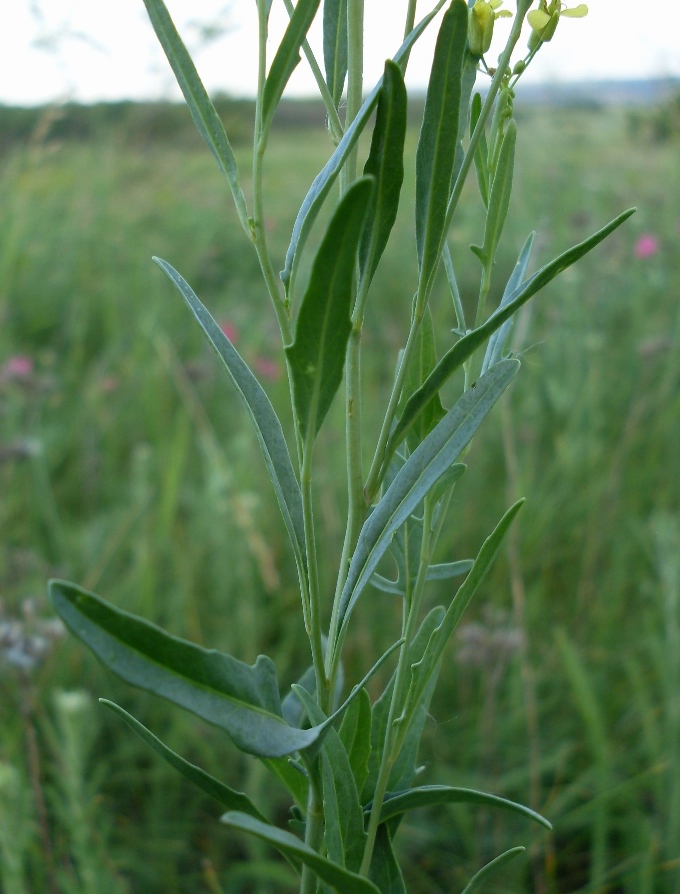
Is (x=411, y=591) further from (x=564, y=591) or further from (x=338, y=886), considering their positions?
(x=564, y=591)

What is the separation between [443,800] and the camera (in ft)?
1.32

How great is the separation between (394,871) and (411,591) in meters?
0.15

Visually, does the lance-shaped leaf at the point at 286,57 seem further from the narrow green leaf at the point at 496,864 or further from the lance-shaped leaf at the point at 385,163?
the narrow green leaf at the point at 496,864

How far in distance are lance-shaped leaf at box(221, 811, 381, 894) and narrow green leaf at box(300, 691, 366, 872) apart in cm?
3

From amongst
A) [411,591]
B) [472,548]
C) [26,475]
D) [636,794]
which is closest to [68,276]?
[26,475]

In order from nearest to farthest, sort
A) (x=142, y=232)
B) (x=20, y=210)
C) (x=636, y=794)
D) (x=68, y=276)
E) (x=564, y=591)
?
(x=636, y=794) → (x=564, y=591) → (x=20, y=210) → (x=68, y=276) → (x=142, y=232)

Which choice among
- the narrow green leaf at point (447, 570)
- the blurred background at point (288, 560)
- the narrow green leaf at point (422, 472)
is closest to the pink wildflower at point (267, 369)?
the blurred background at point (288, 560)

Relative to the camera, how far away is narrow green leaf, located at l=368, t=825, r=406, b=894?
0.44 m

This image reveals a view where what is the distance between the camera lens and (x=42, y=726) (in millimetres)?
1232

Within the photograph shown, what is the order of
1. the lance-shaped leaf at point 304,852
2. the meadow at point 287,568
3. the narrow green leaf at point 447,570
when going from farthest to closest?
the meadow at point 287,568, the narrow green leaf at point 447,570, the lance-shaped leaf at point 304,852

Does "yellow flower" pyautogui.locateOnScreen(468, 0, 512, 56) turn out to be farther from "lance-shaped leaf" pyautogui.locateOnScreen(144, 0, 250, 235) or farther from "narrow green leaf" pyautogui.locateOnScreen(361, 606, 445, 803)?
"narrow green leaf" pyautogui.locateOnScreen(361, 606, 445, 803)

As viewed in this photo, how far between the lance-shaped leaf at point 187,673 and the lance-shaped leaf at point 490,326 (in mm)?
129

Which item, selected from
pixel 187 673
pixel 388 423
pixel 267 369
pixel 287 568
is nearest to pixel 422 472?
pixel 388 423

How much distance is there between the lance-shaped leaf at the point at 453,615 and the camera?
0.40 m
